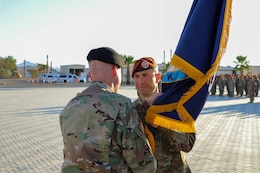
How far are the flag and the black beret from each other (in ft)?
1.46

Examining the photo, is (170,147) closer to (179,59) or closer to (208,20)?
(179,59)

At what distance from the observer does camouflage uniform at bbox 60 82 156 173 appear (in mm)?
1854

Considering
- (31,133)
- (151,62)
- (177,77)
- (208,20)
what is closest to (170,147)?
(177,77)

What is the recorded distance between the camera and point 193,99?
2227mm

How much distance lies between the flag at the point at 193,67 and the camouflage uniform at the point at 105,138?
0.31 meters

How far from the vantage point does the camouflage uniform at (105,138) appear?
185cm

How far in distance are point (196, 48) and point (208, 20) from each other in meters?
0.23

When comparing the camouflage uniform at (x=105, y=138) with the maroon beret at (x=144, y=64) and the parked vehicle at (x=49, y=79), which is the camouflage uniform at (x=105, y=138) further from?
the parked vehicle at (x=49, y=79)

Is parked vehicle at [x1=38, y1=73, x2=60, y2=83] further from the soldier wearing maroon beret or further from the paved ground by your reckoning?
the soldier wearing maroon beret

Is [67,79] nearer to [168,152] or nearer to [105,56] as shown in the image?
[168,152]

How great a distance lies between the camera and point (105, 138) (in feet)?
6.08

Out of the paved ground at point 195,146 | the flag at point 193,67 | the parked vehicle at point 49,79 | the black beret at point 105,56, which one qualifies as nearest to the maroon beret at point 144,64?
the flag at point 193,67

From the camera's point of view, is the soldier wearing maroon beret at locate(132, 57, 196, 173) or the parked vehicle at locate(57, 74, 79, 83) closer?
the soldier wearing maroon beret at locate(132, 57, 196, 173)

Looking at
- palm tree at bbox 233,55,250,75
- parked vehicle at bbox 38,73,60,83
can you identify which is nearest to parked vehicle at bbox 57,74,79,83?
parked vehicle at bbox 38,73,60,83
